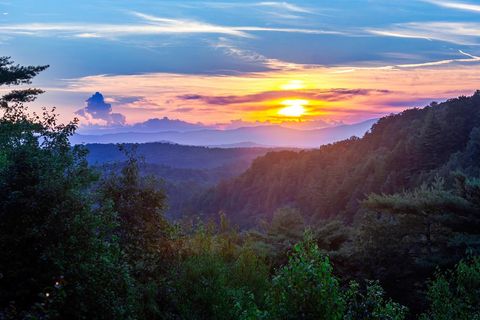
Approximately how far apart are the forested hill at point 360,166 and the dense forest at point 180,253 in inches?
1134

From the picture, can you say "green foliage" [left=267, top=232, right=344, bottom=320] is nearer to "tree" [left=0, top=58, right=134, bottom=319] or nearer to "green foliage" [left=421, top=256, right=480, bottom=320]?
"tree" [left=0, top=58, right=134, bottom=319]

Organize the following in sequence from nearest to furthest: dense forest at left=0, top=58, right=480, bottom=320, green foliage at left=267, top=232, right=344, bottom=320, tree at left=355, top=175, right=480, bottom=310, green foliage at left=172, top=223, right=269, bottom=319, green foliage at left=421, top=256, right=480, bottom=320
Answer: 1. green foliage at left=267, top=232, right=344, bottom=320
2. dense forest at left=0, top=58, right=480, bottom=320
3. green foliage at left=421, top=256, right=480, bottom=320
4. green foliage at left=172, top=223, right=269, bottom=319
5. tree at left=355, top=175, right=480, bottom=310

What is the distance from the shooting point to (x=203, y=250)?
2419 centimetres

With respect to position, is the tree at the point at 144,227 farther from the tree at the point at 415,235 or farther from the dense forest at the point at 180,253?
the tree at the point at 415,235

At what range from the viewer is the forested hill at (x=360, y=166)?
91.1m

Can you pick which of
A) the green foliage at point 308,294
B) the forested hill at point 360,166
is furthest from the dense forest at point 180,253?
the forested hill at point 360,166

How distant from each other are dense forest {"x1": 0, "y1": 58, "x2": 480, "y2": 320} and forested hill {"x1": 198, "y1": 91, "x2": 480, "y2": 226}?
28.8m

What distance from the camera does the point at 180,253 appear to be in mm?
23547

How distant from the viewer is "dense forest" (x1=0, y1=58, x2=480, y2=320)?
11.7m

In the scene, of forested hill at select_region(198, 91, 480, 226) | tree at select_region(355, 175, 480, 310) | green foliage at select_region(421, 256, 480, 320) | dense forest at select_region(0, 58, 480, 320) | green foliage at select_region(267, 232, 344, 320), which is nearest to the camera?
green foliage at select_region(267, 232, 344, 320)

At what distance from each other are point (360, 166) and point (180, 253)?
354 feet

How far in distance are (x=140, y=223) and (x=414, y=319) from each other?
16198 mm

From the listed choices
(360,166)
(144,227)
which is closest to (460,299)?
(144,227)

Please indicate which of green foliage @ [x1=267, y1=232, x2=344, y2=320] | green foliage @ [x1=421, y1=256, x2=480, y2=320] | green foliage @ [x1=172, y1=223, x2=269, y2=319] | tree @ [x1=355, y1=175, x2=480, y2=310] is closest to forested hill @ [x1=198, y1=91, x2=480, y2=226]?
tree @ [x1=355, y1=175, x2=480, y2=310]
